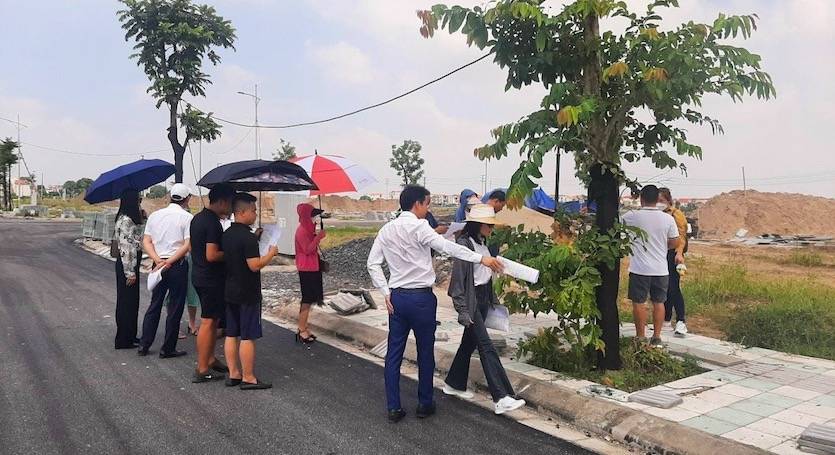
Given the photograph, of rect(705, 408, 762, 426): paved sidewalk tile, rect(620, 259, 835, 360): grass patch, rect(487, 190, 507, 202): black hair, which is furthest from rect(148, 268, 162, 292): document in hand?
rect(620, 259, 835, 360): grass patch

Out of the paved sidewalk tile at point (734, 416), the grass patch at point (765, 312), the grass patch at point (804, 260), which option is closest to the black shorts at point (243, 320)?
the paved sidewalk tile at point (734, 416)

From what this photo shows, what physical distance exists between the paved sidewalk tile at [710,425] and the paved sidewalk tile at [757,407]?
441 mm

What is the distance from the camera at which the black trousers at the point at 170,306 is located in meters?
6.60

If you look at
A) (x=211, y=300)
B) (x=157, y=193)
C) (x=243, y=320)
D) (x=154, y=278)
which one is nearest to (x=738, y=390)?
(x=243, y=320)

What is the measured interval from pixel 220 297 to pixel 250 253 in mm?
725

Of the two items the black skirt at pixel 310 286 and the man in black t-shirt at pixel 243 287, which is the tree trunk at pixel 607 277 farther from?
the black skirt at pixel 310 286

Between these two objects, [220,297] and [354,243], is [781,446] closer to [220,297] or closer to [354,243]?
[220,297]

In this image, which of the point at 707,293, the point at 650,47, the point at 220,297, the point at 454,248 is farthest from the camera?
the point at 707,293

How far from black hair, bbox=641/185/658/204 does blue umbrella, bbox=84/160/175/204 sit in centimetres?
556

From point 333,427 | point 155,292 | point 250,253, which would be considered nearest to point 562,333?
point 333,427

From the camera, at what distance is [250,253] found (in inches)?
214

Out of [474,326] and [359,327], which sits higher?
[474,326]

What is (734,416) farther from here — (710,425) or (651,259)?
(651,259)

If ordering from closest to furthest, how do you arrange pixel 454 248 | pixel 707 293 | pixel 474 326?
1. pixel 454 248
2. pixel 474 326
3. pixel 707 293
